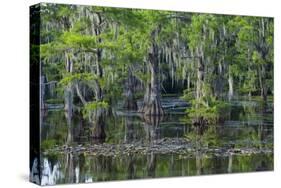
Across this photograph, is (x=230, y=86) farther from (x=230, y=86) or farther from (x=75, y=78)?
(x=75, y=78)

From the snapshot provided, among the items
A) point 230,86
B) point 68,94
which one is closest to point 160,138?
point 230,86

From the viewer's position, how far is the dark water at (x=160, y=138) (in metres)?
10.4

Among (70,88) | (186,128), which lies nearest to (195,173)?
(186,128)

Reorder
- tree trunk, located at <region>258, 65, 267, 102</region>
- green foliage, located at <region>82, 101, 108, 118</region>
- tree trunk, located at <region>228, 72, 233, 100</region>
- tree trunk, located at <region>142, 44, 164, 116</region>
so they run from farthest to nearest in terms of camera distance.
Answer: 1. tree trunk, located at <region>258, 65, 267, 102</region>
2. tree trunk, located at <region>228, 72, 233, 100</region>
3. tree trunk, located at <region>142, 44, 164, 116</region>
4. green foliage, located at <region>82, 101, 108, 118</region>

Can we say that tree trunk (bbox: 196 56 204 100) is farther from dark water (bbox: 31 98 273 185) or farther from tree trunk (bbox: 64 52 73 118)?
tree trunk (bbox: 64 52 73 118)

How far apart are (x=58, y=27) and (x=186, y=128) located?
7.89 feet

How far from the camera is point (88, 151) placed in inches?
417

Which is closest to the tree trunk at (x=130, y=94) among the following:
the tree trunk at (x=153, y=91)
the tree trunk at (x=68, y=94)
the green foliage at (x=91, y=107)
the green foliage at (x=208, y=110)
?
the tree trunk at (x=153, y=91)

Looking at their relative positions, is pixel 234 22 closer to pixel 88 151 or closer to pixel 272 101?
pixel 272 101

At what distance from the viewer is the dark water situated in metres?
10.4

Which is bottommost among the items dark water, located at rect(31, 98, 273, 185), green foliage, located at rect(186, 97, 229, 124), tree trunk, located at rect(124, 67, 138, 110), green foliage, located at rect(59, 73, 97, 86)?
dark water, located at rect(31, 98, 273, 185)

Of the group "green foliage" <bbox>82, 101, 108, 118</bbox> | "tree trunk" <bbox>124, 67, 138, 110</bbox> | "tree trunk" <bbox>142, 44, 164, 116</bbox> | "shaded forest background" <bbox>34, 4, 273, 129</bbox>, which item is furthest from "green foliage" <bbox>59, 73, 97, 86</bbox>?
"tree trunk" <bbox>142, 44, 164, 116</bbox>

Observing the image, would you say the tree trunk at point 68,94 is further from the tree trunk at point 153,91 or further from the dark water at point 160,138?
the tree trunk at point 153,91

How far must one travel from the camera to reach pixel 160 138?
11156mm
